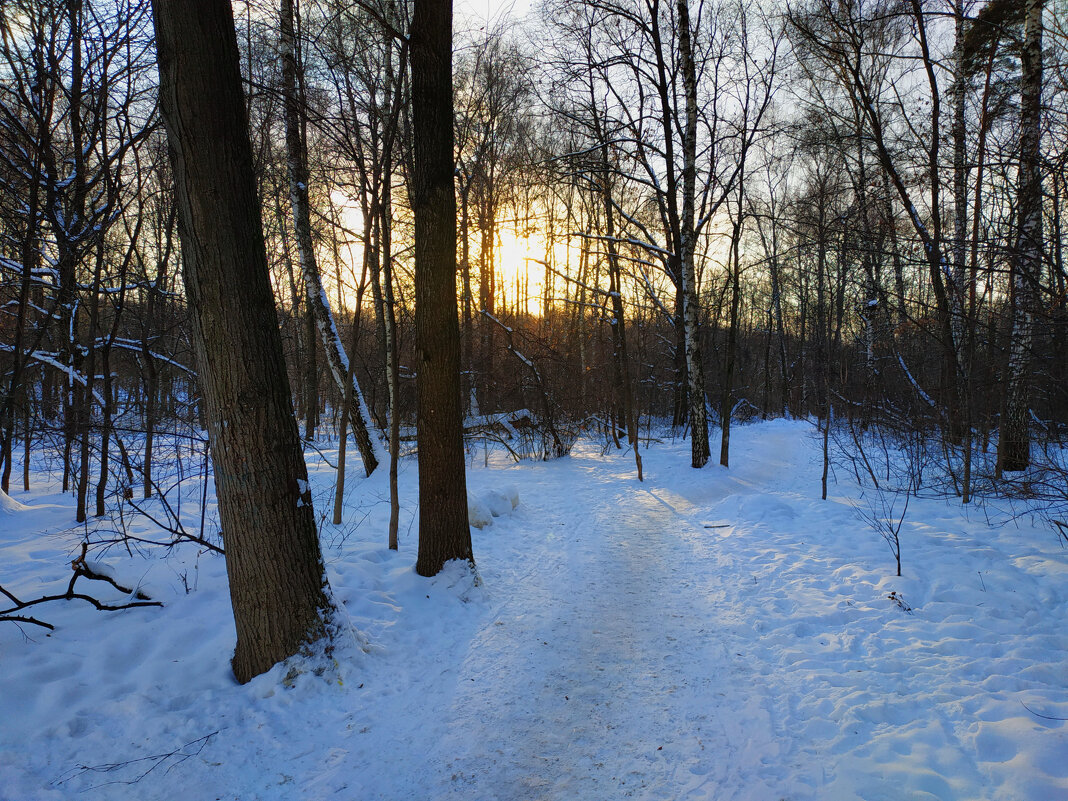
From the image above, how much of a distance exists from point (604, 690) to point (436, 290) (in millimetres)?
3554

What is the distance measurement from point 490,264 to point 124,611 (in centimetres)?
1727

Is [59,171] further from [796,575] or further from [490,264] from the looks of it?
[490,264]

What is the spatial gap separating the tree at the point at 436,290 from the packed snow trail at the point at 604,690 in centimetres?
99

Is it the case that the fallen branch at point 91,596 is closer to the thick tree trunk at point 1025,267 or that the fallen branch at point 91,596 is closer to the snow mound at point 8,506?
the snow mound at point 8,506

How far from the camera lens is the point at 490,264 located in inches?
766

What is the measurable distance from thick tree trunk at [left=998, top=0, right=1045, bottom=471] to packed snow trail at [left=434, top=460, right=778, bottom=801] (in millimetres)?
3893

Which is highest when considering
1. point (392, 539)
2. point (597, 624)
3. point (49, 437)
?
point (49, 437)

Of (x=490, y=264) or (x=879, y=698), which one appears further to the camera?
(x=490, y=264)

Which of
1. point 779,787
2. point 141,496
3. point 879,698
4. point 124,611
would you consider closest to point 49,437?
point 141,496

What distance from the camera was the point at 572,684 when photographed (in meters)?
3.52

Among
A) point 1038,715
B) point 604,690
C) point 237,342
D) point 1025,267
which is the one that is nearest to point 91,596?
point 237,342

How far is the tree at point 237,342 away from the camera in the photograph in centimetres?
289

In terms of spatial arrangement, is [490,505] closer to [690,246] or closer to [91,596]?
[91,596]

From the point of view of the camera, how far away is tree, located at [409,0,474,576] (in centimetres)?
452
